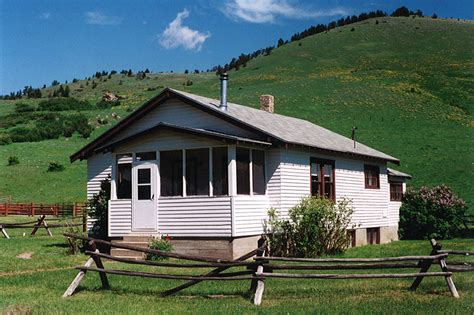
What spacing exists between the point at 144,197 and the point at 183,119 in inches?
138

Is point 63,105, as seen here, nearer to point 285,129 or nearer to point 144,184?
point 285,129

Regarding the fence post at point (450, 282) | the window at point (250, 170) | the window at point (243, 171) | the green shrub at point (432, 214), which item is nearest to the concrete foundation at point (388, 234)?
the green shrub at point (432, 214)

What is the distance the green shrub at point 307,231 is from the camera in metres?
21.4

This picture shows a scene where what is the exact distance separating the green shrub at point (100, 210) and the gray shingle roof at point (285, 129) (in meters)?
Result: 5.12

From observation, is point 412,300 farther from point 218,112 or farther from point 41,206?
point 41,206

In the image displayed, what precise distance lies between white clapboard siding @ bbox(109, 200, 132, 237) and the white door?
23 cm

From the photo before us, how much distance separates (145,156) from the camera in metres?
22.3

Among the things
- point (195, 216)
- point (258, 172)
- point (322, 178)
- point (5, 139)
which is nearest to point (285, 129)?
point (322, 178)

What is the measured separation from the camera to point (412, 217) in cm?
3183

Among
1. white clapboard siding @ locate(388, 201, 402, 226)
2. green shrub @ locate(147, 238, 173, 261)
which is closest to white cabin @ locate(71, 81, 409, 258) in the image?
green shrub @ locate(147, 238, 173, 261)

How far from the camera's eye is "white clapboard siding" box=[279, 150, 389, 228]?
73.3 feet

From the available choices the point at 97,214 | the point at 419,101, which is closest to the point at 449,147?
the point at 419,101

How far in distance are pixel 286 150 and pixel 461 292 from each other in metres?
10.2

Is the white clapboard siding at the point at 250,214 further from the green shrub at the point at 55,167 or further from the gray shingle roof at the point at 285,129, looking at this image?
the green shrub at the point at 55,167
